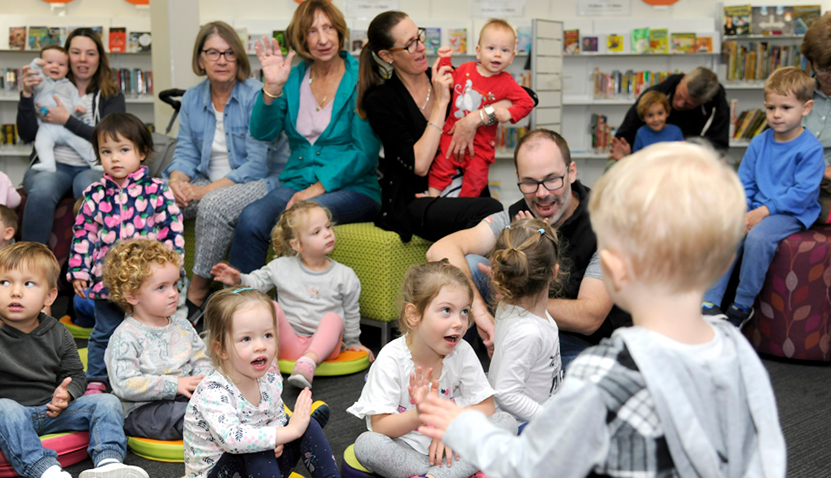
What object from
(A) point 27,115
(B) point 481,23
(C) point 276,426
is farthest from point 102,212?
(B) point 481,23

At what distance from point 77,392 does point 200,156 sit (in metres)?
1.67

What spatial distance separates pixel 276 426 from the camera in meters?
1.83

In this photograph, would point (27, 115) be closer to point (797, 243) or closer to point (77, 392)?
point (77, 392)

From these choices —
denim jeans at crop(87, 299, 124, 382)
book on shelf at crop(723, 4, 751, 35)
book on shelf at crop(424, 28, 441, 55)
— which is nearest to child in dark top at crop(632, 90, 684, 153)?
book on shelf at crop(723, 4, 751, 35)

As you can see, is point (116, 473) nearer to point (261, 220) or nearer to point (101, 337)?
point (101, 337)

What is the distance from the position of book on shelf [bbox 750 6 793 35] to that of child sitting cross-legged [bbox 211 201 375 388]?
14.8ft

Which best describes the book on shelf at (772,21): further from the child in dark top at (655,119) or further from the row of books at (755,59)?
the child in dark top at (655,119)

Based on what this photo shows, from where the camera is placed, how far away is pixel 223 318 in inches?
71.3

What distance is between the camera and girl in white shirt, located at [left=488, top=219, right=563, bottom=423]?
1.94m

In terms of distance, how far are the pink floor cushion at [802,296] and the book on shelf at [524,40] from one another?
11.3ft

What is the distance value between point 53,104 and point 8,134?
282 centimetres

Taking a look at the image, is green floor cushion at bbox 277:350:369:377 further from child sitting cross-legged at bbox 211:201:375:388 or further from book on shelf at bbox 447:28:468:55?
book on shelf at bbox 447:28:468:55

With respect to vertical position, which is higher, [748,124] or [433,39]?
[433,39]

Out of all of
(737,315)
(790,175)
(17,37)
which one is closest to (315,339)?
(737,315)
